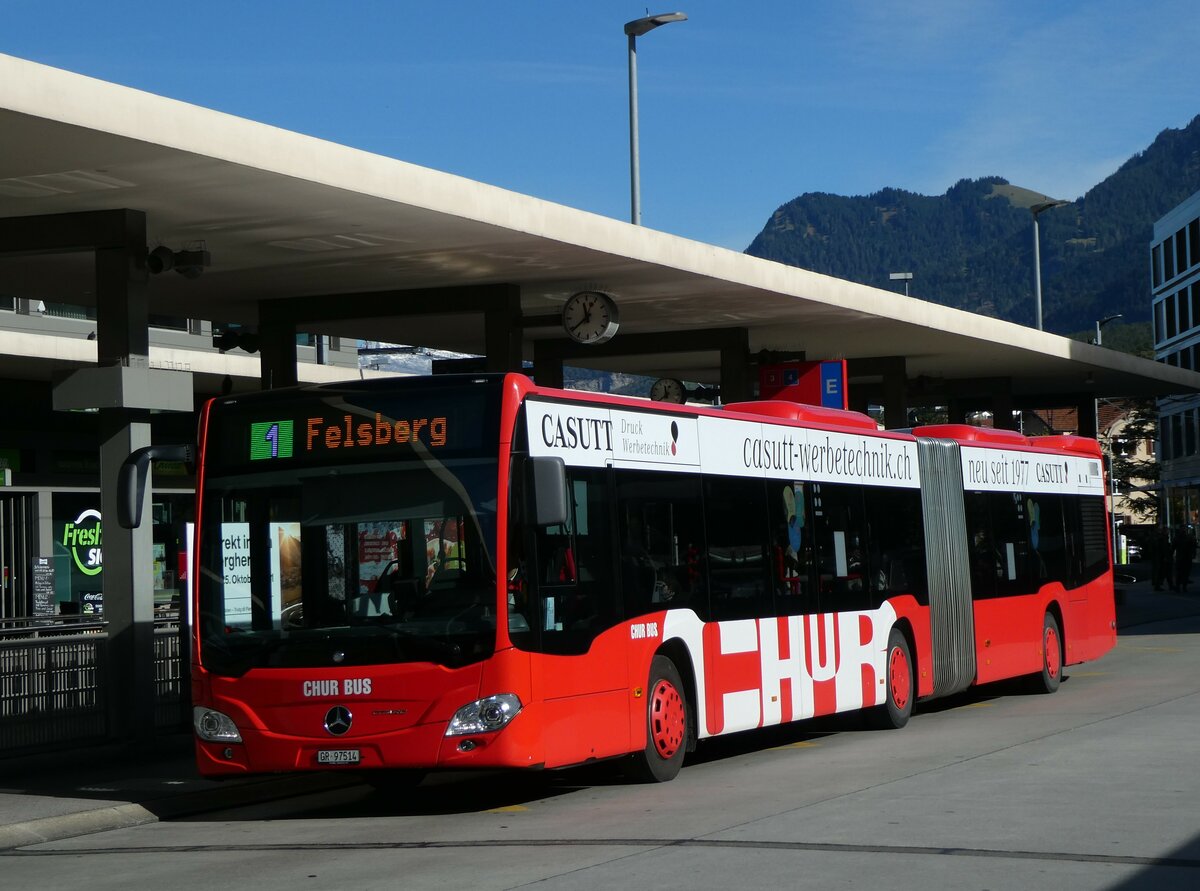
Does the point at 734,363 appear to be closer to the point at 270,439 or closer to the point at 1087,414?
the point at 270,439

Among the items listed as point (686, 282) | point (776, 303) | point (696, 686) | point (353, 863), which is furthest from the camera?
point (776, 303)

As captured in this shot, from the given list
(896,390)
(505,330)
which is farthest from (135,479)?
(896,390)

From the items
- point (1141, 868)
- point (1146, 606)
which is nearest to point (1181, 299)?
point (1146, 606)

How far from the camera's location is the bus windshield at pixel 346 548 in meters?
11.7

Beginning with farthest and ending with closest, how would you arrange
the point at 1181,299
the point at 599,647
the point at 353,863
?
1. the point at 1181,299
2. the point at 599,647
3. the point at 353,863

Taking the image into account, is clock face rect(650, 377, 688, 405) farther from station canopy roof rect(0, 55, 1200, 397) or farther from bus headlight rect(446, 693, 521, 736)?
bus headlight rect(446, 693, 521, 736)

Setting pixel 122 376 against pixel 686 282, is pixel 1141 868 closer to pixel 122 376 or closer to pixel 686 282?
pixel 122 376

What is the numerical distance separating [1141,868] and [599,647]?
475 cm

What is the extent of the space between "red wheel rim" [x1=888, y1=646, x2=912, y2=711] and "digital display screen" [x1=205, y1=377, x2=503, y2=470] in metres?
7.08

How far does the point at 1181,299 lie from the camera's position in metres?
96.4

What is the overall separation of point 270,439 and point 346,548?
3.61 ft

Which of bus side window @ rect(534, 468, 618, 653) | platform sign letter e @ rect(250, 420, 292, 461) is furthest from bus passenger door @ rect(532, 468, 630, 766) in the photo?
A: platform sign letter e @ rect(250, 420, 292, 461)

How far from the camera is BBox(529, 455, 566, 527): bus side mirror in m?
11.6

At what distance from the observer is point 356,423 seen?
12.3 meters
